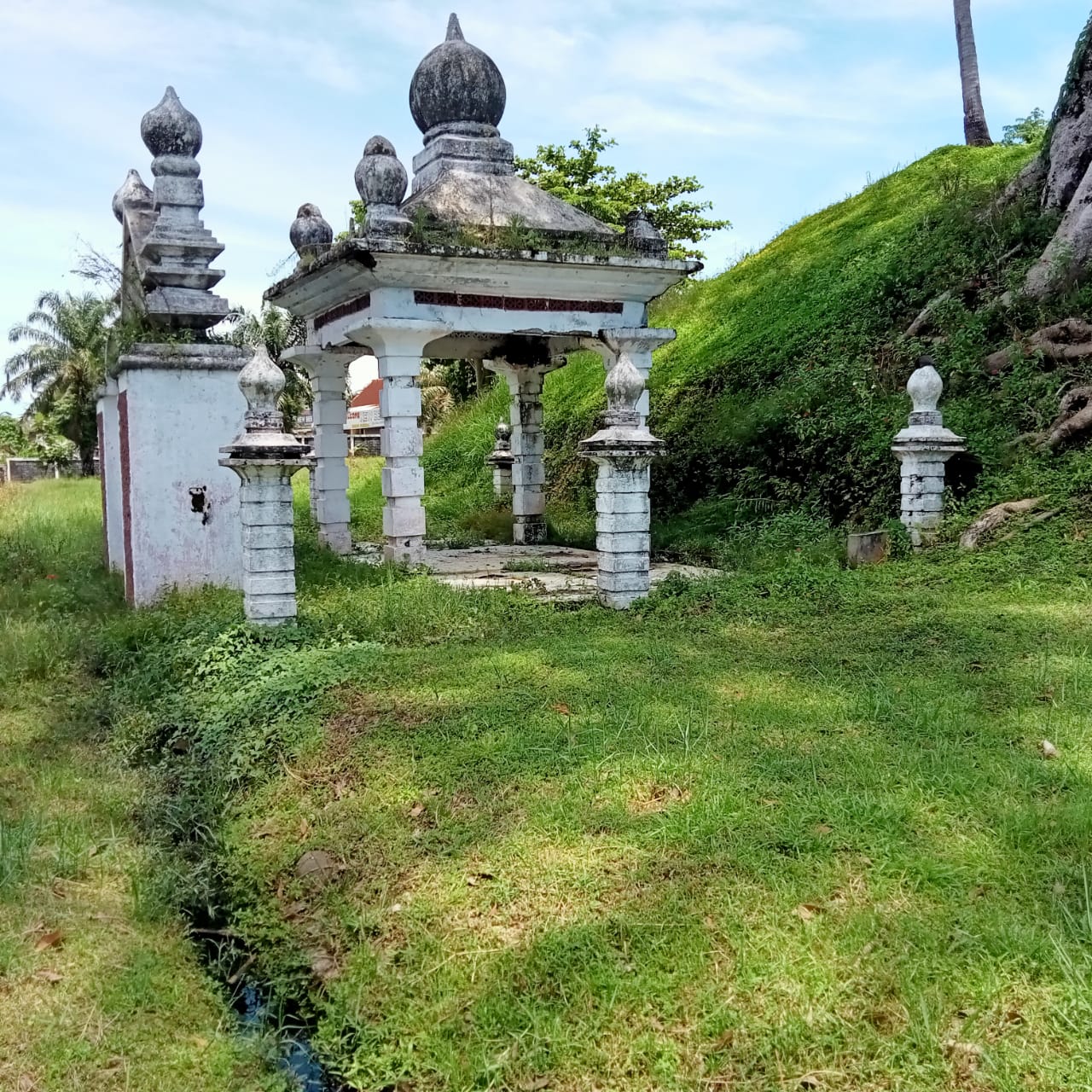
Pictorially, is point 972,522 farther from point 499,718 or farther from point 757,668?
point 499,718

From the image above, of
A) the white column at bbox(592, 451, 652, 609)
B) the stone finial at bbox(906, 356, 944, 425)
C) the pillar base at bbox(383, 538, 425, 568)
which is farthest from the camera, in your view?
the stone finial at bbox(906, 356, 944, 425)

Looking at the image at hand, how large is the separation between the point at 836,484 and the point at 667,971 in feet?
29.4

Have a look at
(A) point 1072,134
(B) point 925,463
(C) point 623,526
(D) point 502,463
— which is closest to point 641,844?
(C) point 623,526

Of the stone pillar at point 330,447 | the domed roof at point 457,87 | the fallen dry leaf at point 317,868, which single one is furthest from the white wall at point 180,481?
the fallen dry leaf at point 317,868

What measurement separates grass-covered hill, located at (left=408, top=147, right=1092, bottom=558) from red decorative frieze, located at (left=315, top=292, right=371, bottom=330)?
14.2 ft

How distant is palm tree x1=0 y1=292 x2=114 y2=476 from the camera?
34000mm

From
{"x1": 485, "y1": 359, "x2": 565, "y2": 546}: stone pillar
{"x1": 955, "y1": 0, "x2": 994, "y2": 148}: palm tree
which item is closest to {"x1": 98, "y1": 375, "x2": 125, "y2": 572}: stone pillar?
{"x1": 485, "y1": 359, "x2": 565, "y2": 546}: stone pillar

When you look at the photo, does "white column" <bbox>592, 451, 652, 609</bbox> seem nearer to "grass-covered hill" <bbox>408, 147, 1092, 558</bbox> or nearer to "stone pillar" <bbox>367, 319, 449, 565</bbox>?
"stone pillar" <bbox>367, 319, 449, 565</bbox>

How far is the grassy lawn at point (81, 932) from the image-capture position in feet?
10.9

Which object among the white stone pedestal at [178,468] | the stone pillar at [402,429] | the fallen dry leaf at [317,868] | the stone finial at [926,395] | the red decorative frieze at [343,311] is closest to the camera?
the fallen dry leaf at [317,868]

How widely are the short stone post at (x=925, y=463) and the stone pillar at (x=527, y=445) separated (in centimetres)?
463

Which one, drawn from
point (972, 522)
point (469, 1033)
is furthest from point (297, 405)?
point (469, 1033)

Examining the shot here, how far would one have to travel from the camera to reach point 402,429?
929cm

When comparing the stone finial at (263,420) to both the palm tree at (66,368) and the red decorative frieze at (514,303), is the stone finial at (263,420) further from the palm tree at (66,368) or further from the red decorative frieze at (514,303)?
the palm tree at (66,368)
